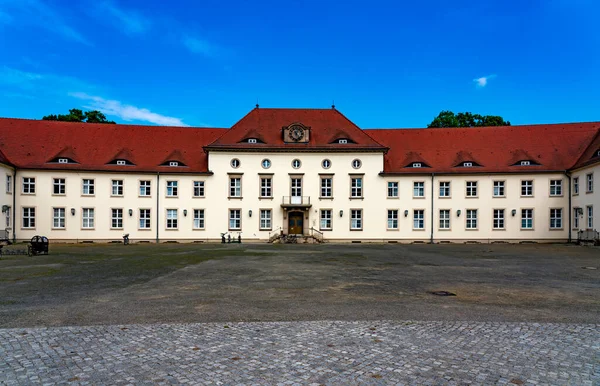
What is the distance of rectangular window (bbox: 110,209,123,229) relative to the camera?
123 ft

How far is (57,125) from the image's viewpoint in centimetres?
4056

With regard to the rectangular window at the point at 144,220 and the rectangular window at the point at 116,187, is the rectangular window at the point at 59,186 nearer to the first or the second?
the rectangular window at the point at 116,187

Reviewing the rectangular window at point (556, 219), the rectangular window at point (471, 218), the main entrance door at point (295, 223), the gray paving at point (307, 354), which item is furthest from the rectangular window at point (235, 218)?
the gray paving at point (307, 354)

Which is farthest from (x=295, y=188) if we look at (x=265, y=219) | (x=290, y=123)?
(x=290, y=123)

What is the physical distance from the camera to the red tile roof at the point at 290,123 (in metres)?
38.4

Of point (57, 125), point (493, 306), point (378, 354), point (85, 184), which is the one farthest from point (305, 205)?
point (378, 354)

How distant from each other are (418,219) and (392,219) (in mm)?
2378

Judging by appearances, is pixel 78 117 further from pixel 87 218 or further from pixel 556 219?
pixel 556 219

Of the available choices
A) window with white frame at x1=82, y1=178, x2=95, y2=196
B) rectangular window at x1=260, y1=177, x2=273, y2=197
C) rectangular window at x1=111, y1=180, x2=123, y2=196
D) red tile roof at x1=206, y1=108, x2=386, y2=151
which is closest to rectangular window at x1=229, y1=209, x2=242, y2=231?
rectangular window at x1=260, y1=177, x2=273, y2=197

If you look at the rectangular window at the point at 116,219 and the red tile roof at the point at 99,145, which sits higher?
the red tile roof at the point at 99,145

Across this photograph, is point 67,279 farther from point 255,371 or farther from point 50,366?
point 255,371

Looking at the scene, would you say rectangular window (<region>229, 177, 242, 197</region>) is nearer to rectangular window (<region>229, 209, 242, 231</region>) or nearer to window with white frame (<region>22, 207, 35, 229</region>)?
rectangular window (<region>229, 209, 242, 231</region>)

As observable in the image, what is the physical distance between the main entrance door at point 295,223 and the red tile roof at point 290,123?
20.2 ft

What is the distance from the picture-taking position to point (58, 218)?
36.9 meters
